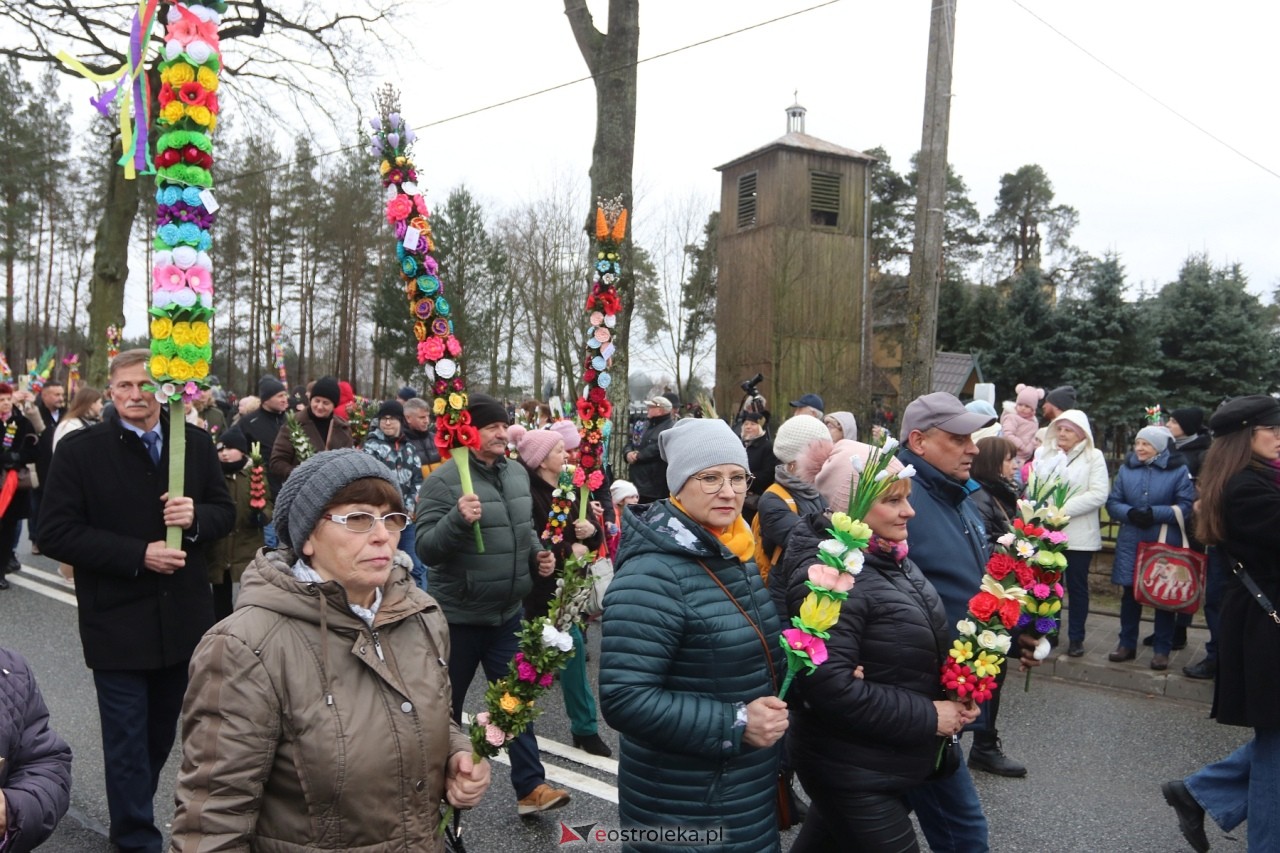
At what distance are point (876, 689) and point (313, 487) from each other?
178 centimetres

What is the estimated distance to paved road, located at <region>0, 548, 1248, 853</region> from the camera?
430cm

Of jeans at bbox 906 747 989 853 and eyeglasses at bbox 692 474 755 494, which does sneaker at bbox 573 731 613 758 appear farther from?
eyeglasses at bbox 692 474 755 494

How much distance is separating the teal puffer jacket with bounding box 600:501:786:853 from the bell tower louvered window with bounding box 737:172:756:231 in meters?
33.2

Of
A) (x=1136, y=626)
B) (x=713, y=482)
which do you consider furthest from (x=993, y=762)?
(x=713, y=482)

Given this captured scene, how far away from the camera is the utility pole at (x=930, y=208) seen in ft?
30.7

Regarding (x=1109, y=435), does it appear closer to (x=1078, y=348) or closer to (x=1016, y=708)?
(x=1078, y=348)

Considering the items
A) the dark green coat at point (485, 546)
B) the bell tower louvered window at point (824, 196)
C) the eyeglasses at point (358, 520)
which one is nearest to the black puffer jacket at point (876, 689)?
the eyeglasses at point (358, 520)

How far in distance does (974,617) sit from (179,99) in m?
3.94

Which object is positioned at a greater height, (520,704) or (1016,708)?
(520,704)

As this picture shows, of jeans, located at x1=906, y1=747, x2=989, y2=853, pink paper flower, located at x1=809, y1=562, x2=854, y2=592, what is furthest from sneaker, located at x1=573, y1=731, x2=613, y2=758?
pink paper flower, located at x1=809, y1=562, x2=854, y2=592

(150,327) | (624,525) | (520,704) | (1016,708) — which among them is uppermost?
(150,327)

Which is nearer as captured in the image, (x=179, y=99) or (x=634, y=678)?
(x=634, y=678)

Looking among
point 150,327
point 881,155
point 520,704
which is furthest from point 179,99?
point 881,155

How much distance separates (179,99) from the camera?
404cm
